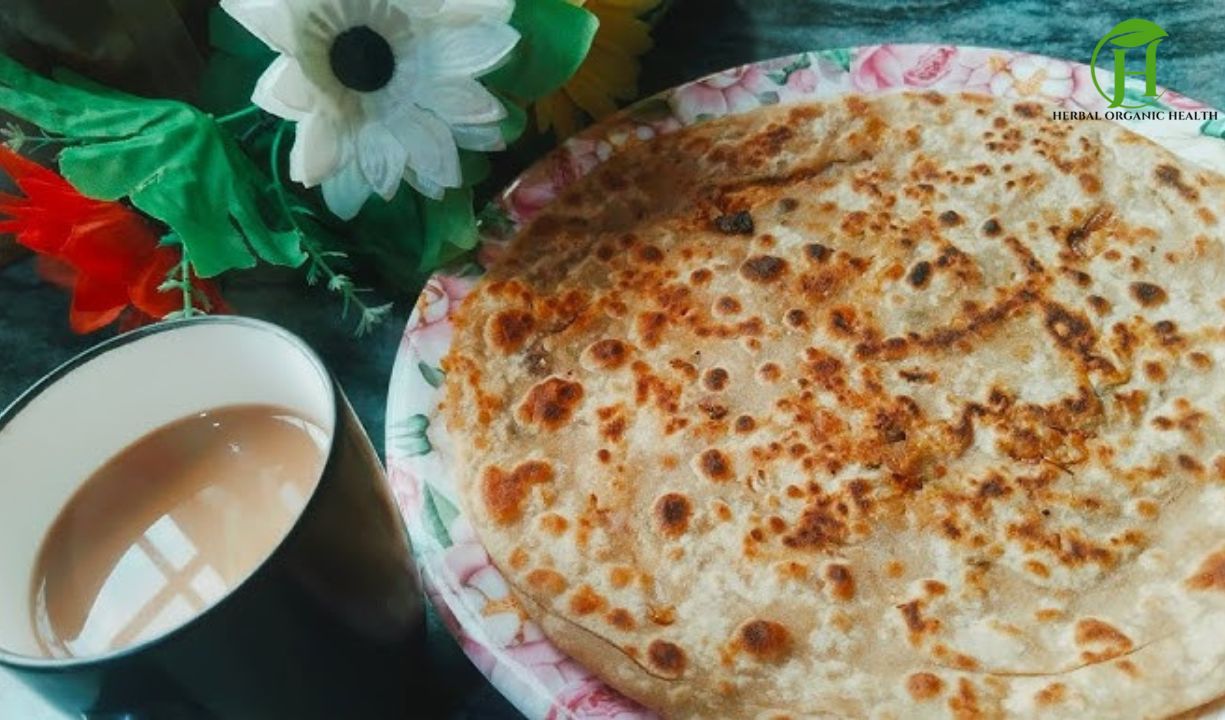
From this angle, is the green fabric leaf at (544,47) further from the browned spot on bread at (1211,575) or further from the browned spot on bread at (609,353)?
the browned spot on bread at (1211,575)

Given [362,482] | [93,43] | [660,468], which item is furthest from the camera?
[93,43]

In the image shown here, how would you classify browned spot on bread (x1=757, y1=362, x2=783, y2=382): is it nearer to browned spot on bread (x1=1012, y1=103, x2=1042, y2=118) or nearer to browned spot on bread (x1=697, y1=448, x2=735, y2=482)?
browned spot on bread (x1=697, y1=448, x2=735, y2=482)

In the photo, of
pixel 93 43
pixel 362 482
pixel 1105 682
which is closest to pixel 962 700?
pixel 1105 682

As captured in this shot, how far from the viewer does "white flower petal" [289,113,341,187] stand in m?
0.82

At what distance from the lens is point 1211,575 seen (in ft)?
2.27

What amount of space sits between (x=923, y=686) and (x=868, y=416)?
19 cm

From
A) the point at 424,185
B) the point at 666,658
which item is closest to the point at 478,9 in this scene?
the point at 424,185

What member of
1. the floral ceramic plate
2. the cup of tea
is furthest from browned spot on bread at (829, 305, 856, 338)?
the cup of tea

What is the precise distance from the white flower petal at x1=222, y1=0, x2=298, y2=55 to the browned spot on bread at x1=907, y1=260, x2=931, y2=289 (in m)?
0.44

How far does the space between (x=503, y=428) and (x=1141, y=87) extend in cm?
54

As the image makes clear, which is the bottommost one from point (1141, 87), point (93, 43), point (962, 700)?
point (962, 700)

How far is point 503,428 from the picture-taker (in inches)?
32.4

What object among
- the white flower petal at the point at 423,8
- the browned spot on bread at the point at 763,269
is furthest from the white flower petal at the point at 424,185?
the browned spot on bread at the point at 763,269

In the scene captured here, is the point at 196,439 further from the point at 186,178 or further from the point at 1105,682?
the point at 1105,682
